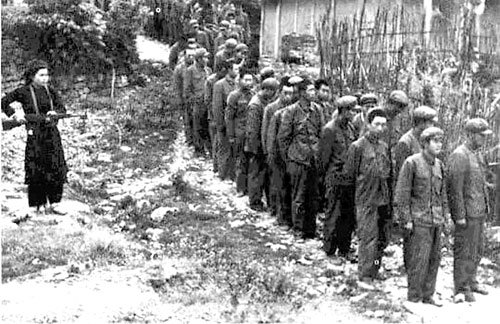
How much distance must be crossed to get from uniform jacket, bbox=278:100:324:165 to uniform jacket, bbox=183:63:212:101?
424 cm

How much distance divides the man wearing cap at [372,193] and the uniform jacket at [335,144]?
0.64 metres

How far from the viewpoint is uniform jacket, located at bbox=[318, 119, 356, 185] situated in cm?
738

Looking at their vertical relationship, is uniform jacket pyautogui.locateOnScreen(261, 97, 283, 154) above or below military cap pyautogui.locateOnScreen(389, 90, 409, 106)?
below

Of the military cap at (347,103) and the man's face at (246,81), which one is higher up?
the military cap at (347,103)

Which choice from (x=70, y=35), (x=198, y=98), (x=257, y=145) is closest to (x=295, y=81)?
(x=257, y=145)

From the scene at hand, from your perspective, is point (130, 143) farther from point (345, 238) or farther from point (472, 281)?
point (472, 281)

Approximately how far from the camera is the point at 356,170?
6.79 metres

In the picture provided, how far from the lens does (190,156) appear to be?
12.4m

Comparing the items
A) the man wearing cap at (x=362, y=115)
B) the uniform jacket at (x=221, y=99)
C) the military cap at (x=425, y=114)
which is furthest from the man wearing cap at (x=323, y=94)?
the uniform jacket at (x=221, y=99)

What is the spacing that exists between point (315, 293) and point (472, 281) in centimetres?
146

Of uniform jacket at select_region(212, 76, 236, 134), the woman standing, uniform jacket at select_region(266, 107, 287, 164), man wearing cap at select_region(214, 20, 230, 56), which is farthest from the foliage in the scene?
uniform jacket at select_region(266, 107, 287, 164)

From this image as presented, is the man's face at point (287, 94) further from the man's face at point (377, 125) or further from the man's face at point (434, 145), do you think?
the man's face at point (434, 145)

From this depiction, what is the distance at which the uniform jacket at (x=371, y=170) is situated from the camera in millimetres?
6574

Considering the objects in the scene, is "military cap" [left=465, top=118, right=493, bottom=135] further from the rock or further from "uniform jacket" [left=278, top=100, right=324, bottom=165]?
"uniform jacket" [left=278, top=100, right=324, bottom=165]
